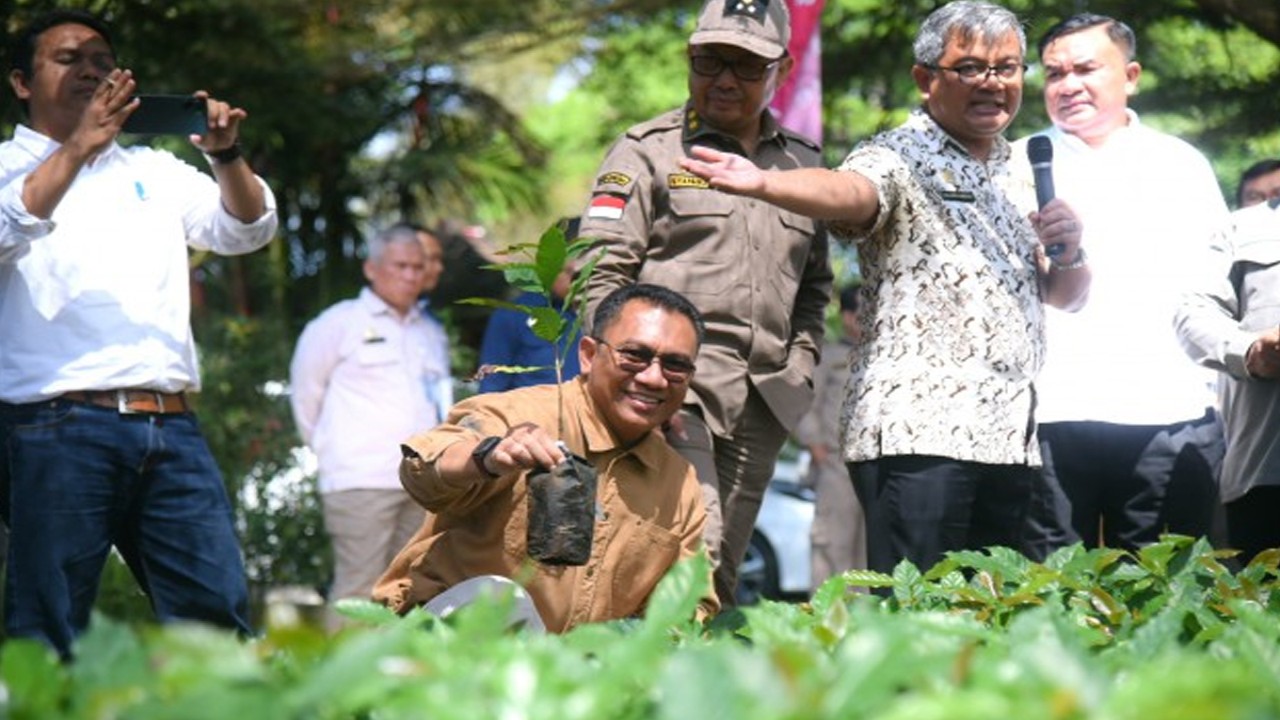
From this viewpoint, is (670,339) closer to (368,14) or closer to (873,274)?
(873,274)

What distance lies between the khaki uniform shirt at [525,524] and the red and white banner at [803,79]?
15.8ft

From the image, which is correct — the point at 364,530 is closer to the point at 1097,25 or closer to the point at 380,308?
the point at 380,308

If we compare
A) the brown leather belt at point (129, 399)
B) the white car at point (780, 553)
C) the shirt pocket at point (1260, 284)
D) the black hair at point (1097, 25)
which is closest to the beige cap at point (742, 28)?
the black hair at point (1097, 25)

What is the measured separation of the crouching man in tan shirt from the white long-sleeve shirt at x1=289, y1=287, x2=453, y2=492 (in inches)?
156

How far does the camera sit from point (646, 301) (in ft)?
15.8

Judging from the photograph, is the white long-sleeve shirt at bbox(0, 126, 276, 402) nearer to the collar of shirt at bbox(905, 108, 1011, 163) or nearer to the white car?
the collar of shirt at bbox(905, 108, 1011, 163)

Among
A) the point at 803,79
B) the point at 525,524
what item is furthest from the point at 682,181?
the point at 803,79

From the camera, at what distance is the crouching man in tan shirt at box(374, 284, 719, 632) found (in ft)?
14.2

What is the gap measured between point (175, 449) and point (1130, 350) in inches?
106

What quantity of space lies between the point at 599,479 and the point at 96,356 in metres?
1.34

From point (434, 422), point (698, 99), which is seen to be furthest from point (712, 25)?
point (434, 422)

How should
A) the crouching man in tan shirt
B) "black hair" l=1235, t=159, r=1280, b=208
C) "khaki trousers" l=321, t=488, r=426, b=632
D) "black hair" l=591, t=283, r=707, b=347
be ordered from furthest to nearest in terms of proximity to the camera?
"khaki trousers" l=321, t=488, r=426, b=632
"black hair" l=1235, t=159, r=1280, b=208
"black hair" l=591, t=283, r=707, b=347
the crouching man in tan shirt

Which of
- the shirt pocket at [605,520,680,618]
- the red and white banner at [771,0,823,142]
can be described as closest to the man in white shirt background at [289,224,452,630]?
the red and white banner at [771,0,823,142]

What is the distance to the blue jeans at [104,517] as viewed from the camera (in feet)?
16.5
